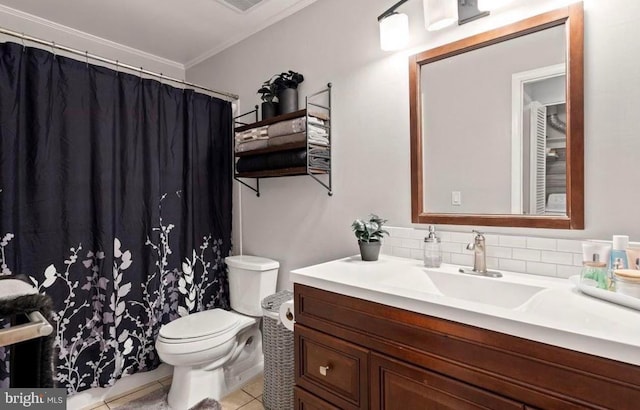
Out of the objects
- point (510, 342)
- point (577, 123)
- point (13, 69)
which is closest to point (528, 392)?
point (510, 342)

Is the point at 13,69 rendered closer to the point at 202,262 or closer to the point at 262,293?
the point at 202,262

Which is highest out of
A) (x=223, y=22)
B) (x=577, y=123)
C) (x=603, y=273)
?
(x=223, y=22)

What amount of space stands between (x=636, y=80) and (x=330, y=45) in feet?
4.38

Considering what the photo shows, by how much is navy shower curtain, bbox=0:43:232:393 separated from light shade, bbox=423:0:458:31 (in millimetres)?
1602

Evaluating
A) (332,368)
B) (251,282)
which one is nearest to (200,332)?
(251,282)

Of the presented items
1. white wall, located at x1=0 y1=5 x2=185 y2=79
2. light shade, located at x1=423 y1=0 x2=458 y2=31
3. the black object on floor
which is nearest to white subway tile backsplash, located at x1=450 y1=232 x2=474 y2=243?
light shade, located at x1=423 y1=0 x2=458 y2=31

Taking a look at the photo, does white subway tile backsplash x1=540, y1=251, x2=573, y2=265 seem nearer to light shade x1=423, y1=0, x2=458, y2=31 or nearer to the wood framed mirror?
the wood framed mirror

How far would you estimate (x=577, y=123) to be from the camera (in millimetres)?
1092

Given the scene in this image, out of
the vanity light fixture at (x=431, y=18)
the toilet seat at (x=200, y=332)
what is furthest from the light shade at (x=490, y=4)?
the toilet seat at (x=200, y=332)

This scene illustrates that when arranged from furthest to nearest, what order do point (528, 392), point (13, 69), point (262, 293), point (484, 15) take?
point (262, 293), point (13, 69), point (484, 15), point (528, 392)

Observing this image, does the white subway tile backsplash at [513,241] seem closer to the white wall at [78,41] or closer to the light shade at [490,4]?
the light shade at [490,4]

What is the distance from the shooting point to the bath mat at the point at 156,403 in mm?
1748

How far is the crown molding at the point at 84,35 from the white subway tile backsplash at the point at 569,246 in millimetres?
3039

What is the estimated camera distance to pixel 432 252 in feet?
4.41
